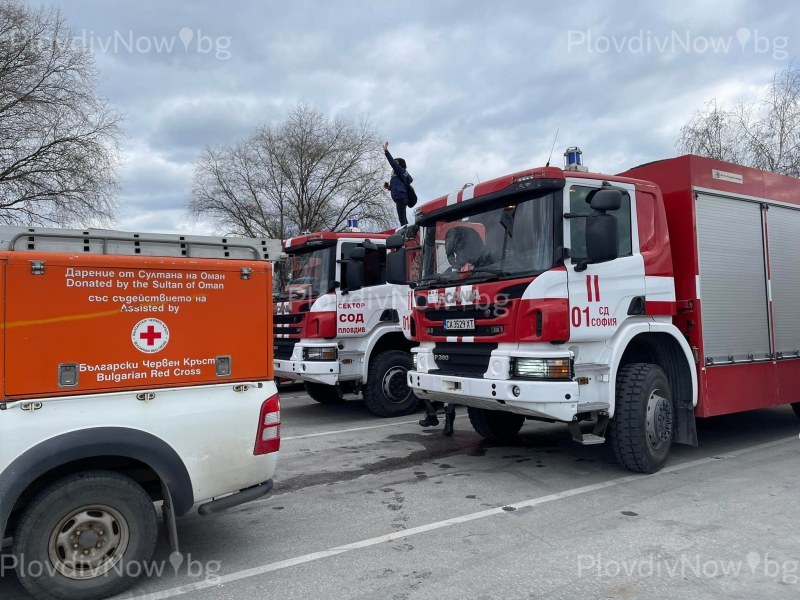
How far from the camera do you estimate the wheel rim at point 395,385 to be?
934 cm

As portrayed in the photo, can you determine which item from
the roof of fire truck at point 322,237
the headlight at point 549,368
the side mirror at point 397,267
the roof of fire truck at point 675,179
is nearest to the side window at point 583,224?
the roof of fire truck at point 675,179

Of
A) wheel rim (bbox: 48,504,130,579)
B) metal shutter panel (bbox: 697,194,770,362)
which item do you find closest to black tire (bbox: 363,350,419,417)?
metal shutter panel (bbox: 697,194,770,362)

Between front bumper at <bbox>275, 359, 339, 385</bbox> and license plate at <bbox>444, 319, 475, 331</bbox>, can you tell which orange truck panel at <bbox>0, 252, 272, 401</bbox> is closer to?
license plate at <bbox>444, 319, 475, 331</bbox>

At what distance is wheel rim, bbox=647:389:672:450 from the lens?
5727 millimetres

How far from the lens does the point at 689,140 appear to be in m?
20.0

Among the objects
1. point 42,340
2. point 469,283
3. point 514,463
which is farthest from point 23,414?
point 514,463

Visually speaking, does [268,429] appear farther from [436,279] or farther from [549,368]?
[436,279]

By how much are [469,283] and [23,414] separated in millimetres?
3915

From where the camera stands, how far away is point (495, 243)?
5.73m

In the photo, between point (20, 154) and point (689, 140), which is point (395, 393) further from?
point (689, 140)

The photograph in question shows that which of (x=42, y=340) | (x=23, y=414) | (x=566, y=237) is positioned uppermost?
(x=566, y=237)

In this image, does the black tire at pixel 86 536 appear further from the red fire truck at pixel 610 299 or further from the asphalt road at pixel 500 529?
the red fire truck at pixel 610 299

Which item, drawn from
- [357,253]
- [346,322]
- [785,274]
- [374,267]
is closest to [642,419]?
[785,274]

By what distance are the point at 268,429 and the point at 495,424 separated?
13.4 ft
